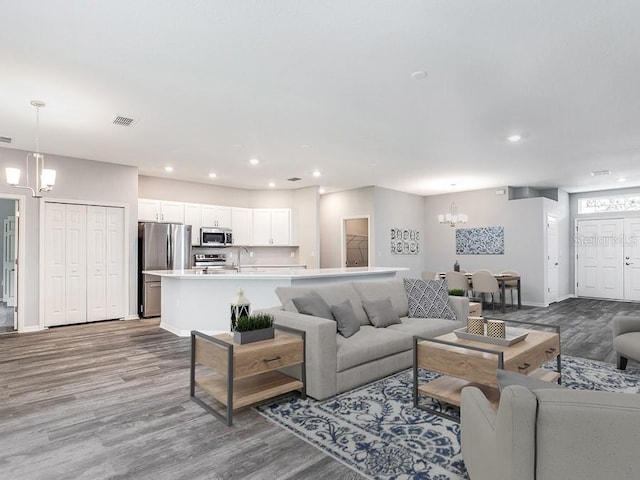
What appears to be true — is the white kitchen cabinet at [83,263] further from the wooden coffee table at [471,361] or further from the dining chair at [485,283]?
the dining chair at [485,283]

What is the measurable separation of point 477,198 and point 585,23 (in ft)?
23.3

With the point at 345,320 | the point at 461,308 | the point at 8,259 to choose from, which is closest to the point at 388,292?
the point at 461,308

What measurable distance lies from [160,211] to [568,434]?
24.9 ft

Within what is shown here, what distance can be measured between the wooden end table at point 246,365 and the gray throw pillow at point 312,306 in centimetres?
30

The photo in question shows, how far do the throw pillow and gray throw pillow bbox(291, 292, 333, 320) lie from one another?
54.7 inches

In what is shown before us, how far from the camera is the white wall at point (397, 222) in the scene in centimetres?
885

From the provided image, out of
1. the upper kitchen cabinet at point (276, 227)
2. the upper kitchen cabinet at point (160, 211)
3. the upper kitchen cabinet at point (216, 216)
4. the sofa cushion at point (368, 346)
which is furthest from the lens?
the upper kitchen cabinet at point (276, 227)

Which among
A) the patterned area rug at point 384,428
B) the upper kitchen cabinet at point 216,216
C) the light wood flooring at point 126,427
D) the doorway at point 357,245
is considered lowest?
the light wood flooring at point 126,427

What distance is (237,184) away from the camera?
857 centimetres

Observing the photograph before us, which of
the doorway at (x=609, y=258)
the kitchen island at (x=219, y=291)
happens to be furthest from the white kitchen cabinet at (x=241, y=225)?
the doorway at (x=609, y=258)

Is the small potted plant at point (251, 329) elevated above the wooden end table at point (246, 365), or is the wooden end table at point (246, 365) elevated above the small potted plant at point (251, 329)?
the small potted plant at point (251, 329)

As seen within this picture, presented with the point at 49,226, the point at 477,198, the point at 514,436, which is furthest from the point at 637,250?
the point at 49,226

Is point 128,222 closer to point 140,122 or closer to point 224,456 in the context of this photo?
point 140,122

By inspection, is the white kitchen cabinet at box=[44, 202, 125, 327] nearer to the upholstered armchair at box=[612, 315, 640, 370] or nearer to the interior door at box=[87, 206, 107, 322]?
the interior door at box=[87, 206, 107, 322]
